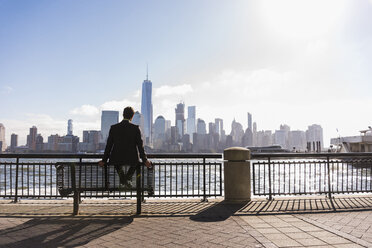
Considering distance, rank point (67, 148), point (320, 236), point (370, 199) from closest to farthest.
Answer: point (320, 236)
point (370, 199)
point (67, 148)

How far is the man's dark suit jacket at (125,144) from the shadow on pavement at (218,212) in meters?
1.59

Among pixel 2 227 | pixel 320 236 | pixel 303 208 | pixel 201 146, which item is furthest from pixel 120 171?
pixel 201 146

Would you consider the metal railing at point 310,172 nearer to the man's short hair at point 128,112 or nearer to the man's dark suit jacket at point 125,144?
the man's dark suit jacket at point 125,144

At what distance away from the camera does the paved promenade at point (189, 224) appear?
3774 millimetres

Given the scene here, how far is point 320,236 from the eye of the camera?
404cm

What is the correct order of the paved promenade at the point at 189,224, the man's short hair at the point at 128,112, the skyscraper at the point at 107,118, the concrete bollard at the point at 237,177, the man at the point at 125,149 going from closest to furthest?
the paved promenade at the point at 189,224 → the man at the point at 125,149 → the man's short hair at the point at 128,112 → the concrete bollard at the point at 237,177 → the skyscraper at the point at 107,118

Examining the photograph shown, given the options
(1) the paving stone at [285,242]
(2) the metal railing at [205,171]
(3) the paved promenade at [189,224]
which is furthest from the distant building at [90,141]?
(1) the paving stone at [285,242]

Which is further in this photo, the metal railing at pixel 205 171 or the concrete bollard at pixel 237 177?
the metal railing at pixel 205 171

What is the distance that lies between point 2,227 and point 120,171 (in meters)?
2.09

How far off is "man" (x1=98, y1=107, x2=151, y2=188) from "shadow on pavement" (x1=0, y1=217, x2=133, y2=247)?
85 centimetres

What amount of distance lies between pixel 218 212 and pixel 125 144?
2.41 m

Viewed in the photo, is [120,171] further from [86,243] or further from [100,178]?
[86,243]

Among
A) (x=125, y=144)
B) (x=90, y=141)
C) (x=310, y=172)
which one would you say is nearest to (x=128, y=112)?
(x=125, y=144)

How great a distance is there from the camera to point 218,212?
5594 millimetres
